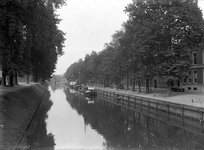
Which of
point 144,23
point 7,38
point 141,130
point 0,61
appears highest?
point 144,23

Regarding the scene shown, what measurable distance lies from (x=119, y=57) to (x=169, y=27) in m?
18.7

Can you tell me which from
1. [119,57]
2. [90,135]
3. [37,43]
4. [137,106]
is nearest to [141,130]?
[90,135]

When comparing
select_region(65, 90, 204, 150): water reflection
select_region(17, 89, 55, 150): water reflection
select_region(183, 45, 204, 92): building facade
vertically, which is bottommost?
select_region(65, 90, 204, 150): water reflection

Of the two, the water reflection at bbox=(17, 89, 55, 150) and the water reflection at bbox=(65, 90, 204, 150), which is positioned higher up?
the water reflection at bbox=(17, 89, 55, 150)

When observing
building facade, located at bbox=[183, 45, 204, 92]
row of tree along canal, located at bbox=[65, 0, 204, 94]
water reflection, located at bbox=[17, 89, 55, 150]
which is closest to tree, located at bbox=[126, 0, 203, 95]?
row of tree along canal, located at bbox=[65, 0, 204, 94]

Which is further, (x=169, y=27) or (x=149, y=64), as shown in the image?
(x=149, y=64)

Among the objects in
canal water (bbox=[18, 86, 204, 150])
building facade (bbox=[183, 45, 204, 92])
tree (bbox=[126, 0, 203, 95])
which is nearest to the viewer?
canal water (bbox=[18, 86, 204, 150])

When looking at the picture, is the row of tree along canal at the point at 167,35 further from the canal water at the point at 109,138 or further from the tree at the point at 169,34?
the canal water at the point at 109,138

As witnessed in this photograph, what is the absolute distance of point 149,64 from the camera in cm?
3488

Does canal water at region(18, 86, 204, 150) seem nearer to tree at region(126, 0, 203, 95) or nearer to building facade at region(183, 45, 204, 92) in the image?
tree at region(126, 0, 203, 95)

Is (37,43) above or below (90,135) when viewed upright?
above

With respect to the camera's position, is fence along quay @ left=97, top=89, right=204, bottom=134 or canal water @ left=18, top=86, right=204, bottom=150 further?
fence along quay @ left=97, top=89, right=204, bottom=134

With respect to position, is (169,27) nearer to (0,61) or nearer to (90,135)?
(90,135)

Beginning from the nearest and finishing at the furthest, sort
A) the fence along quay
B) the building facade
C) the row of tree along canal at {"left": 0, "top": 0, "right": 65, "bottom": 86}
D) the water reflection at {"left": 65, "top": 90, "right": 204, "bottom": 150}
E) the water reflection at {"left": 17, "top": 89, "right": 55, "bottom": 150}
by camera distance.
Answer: the water reflection at {"left": 17, "top": 89, "right": 55, "bottom": 150} → the water reflection at {"left": 65, "top": 90, "right": 204, "bottom": 150} → the row of tree along canal at {"left": 0, "top": 0, "right": 65, "bottom": 86} → the fence along quay → the building facade
